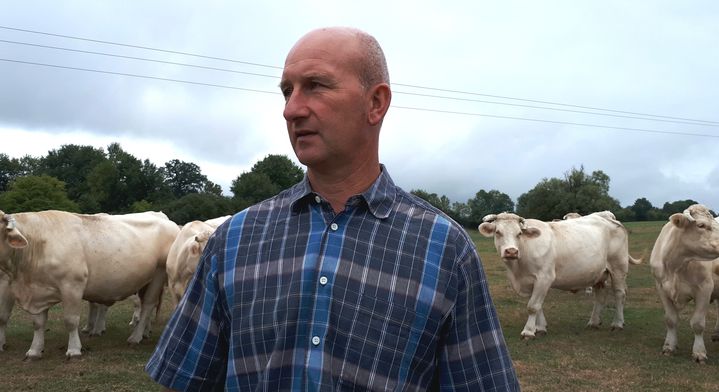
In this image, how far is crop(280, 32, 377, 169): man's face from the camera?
1.85m

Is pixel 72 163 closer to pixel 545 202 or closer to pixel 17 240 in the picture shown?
pixel 545 202

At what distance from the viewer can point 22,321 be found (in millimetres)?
12711

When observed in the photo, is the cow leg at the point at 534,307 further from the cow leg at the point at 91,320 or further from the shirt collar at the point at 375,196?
the shirt collar at the point at 375,196

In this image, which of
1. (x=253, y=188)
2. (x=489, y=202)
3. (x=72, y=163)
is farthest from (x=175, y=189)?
(x=489, y=202)

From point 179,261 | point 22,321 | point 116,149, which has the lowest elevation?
point 22,321

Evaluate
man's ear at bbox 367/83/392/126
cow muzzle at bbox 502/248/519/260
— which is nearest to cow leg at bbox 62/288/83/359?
cow muzzle at bbox 502/248/519/260

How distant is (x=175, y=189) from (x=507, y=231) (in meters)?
82.4

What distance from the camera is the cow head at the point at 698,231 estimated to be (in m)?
9.39

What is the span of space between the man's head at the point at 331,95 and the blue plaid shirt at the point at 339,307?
15 cm

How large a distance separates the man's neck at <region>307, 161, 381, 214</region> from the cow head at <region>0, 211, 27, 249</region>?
8159mm

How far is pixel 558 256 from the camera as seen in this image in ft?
40.8

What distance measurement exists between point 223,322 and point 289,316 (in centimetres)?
26

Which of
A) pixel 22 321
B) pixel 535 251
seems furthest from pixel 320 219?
pixel 22 321

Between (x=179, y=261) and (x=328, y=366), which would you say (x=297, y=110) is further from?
(x=179, y=261)
